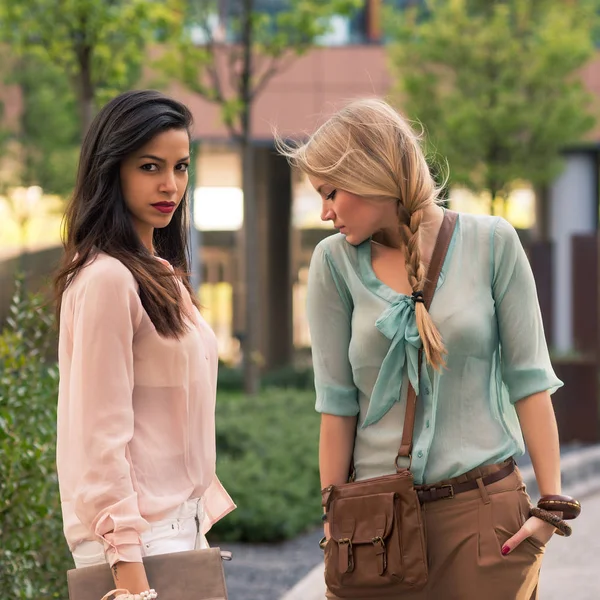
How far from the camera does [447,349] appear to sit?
9.68 feet

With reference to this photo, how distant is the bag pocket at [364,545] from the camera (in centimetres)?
293

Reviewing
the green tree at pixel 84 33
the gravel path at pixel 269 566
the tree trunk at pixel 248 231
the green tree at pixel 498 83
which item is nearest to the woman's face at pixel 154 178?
the gravel path at pixel 269 566

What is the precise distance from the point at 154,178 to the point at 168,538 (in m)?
0.75

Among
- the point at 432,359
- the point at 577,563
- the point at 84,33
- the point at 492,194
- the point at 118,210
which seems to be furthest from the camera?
the point at 492,194

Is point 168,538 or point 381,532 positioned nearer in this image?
point 168,538

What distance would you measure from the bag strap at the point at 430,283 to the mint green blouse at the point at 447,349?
0.05 feet

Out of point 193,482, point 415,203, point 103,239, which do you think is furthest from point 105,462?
point 415,203

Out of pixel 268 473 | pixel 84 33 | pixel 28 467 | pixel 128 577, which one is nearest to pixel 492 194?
pixel 84 33

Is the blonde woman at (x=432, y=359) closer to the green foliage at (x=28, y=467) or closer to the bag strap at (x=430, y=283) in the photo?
the bag strap at (x=430, y=283)

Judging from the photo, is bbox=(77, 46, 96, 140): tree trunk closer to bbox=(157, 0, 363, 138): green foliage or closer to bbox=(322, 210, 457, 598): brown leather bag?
bbox=(157, 0, 363, 138): green foliage

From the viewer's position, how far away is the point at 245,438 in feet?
32.0

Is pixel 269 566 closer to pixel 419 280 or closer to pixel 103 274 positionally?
pixel 419 280

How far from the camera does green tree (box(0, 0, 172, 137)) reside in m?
9.69

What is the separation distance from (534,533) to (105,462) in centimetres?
102
